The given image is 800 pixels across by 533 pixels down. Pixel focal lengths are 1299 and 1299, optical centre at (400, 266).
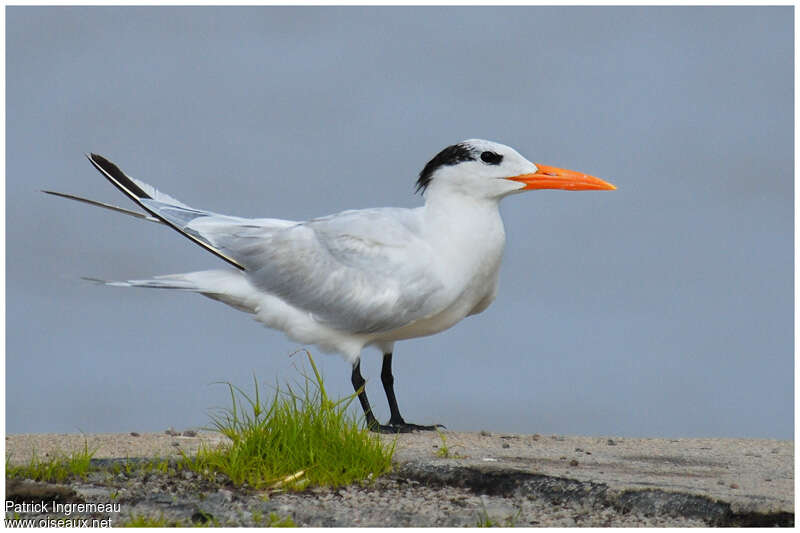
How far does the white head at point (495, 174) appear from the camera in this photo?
328 inches

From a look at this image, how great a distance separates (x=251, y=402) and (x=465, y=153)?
219 cm

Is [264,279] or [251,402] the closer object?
[251,402]

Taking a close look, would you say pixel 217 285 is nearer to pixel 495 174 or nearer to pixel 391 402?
pixel 391 402

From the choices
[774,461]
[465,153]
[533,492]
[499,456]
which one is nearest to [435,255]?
[465,153]

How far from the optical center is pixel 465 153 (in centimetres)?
838

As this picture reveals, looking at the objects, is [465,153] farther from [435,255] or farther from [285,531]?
[285,531]

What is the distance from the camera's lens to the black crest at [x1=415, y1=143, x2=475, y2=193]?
27.5 ft

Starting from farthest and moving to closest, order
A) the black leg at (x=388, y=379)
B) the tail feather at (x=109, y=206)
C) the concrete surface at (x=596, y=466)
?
the black leg at (x=388, y=379), the tail feather at (x=109, y=206), the concrete surface at (x=596, y=466)

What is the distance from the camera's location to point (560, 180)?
836cm

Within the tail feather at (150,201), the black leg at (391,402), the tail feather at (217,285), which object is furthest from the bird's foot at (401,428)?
the tail feather at (150,201)

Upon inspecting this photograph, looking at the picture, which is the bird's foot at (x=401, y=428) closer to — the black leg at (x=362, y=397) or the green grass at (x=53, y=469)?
the black leg at (x=362, y=397)

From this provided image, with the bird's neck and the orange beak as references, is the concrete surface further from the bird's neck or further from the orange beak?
the orange beak

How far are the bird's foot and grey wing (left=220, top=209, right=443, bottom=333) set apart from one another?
700mm

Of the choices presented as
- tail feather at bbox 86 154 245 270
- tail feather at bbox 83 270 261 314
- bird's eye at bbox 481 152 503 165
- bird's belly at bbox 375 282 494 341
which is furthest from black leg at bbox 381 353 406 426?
bird's eye at bbox 481 152 503 165
